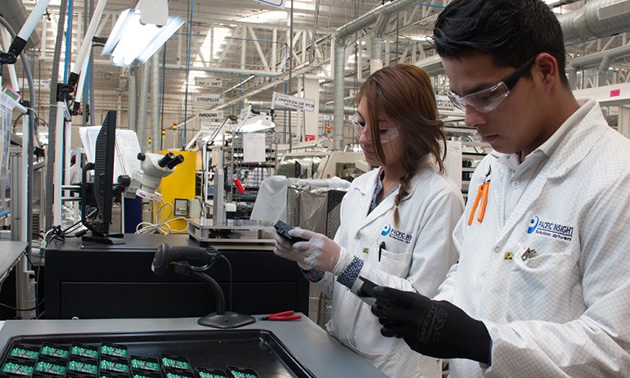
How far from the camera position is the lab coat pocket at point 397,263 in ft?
4.40

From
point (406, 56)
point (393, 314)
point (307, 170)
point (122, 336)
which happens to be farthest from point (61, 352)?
point (406, 56)

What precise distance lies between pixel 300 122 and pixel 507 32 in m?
10.5

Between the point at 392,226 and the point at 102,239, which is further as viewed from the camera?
the point at 102,239

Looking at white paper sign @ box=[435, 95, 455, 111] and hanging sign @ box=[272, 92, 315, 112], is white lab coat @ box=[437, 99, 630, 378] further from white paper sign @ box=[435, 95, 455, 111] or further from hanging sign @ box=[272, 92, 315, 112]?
hanging sign @ box=[272, 92, 315, 112]

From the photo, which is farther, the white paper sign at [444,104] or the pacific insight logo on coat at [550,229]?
the white paper sign at [444,104]

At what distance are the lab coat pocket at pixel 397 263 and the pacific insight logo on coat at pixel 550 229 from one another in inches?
17.8

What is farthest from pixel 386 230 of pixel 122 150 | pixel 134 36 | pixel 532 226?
pixel 134 36

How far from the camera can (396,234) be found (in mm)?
1364

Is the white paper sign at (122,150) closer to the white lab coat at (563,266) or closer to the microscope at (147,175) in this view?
the microscope at (147,175)

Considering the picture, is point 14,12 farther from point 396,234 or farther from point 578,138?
point 578,138

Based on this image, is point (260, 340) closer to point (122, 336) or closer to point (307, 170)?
point (122, 336)

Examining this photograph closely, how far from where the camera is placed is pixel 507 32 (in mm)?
874

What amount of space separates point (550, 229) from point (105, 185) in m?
1.26

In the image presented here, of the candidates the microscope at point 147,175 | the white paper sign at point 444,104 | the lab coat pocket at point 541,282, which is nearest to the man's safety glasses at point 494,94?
the lab coat pocket at point 541,282
